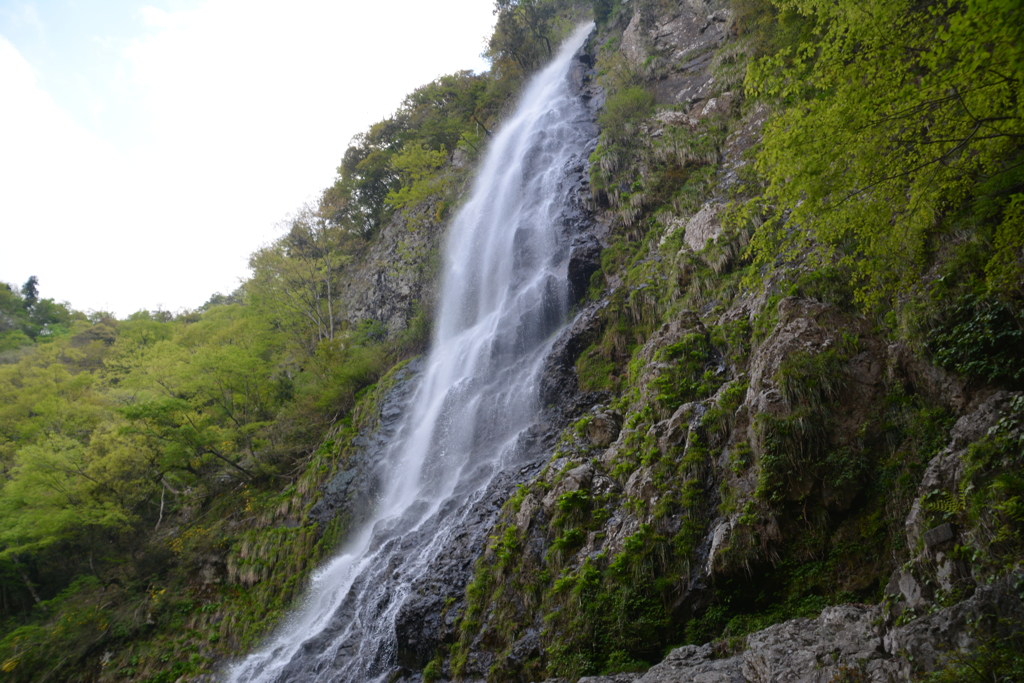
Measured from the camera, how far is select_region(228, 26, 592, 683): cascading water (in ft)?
34.6

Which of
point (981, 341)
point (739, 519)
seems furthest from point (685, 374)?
point (981, 341)

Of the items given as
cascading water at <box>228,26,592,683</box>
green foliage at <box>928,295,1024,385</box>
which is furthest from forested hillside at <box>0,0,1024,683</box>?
cascading water at <box>228,26,592,683</box>

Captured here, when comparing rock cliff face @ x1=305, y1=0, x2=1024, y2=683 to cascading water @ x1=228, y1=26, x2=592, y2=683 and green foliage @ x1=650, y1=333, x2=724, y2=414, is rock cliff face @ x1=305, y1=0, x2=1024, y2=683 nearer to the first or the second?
green foliage @ x1=650, y1=333, x2=724, y2=414

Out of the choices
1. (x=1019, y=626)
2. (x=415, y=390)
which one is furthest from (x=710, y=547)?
(x=415, y=390)

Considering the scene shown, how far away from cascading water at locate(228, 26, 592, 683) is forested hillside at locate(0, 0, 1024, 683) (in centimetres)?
121

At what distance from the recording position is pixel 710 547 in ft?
20.7

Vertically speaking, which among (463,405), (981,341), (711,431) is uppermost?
(463,405)

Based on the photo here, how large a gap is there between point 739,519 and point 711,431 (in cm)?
139

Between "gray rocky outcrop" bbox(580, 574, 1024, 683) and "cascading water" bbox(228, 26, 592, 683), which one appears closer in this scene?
"gray rocky outcrop" bbox(580, 574, 1024, 683)

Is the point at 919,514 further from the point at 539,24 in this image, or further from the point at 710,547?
the point at 539,24

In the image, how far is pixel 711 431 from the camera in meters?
7.27

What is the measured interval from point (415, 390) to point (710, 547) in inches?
502

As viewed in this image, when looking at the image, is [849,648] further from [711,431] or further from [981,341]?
[981,341]

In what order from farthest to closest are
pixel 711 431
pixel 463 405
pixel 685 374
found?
pixel 463 405, pixel 685 374, pixel 711 431
